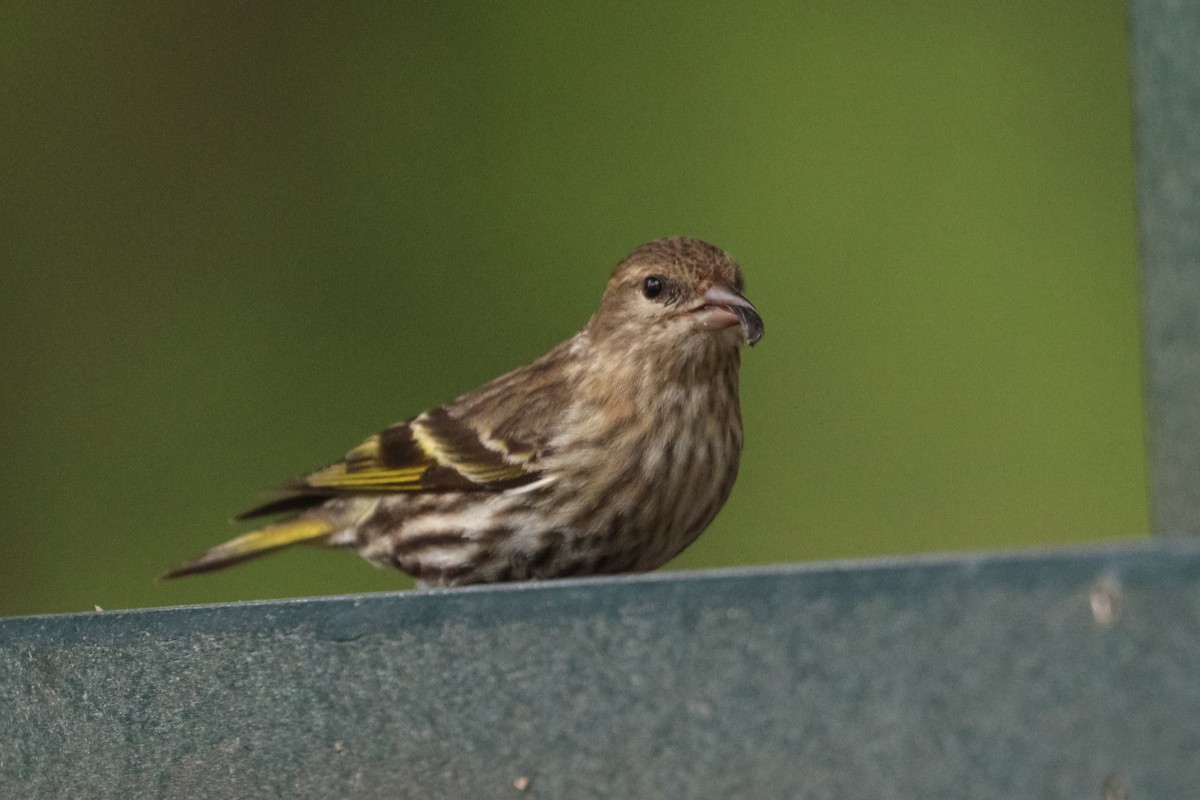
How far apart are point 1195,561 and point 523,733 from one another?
0.86 m

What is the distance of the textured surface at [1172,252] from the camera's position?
75.2 inches

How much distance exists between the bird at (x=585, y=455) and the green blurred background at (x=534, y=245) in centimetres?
152

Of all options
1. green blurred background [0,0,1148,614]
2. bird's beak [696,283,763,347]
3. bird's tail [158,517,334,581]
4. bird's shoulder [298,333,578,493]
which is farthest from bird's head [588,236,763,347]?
green blurred background [0,0,1148,614]

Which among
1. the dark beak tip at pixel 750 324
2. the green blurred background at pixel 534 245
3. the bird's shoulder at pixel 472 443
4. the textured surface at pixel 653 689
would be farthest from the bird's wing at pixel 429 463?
the green blurred background at pixel 534 245

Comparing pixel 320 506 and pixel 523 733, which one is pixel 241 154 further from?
pixel 523 733

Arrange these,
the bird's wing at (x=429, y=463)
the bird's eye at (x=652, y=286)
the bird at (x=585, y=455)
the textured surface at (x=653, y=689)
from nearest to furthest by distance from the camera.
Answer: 1. the textured surface at (x=653, y=689)
2. the bird at (x=585, y=455)
3. the bird's wing at (x=429, y=463)
4. the bird's eye at (x=652, y=286)

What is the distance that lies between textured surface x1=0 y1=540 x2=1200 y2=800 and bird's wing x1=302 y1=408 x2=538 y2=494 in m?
1.10

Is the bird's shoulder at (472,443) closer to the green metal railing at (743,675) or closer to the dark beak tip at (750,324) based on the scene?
the dark beak tip at (750,324)

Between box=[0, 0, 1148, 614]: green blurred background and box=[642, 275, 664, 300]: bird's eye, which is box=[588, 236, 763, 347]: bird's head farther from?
box=[0, 0, 1148, 614]: green blurred background

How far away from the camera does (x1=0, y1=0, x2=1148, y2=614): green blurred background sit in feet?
16.5

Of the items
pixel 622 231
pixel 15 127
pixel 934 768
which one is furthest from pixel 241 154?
pixel 934 768

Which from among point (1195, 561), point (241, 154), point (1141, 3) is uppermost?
point (241, 154)

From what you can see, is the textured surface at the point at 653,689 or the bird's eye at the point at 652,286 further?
the bird's eye at the point at 652,286

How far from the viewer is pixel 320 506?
13.3 ft
